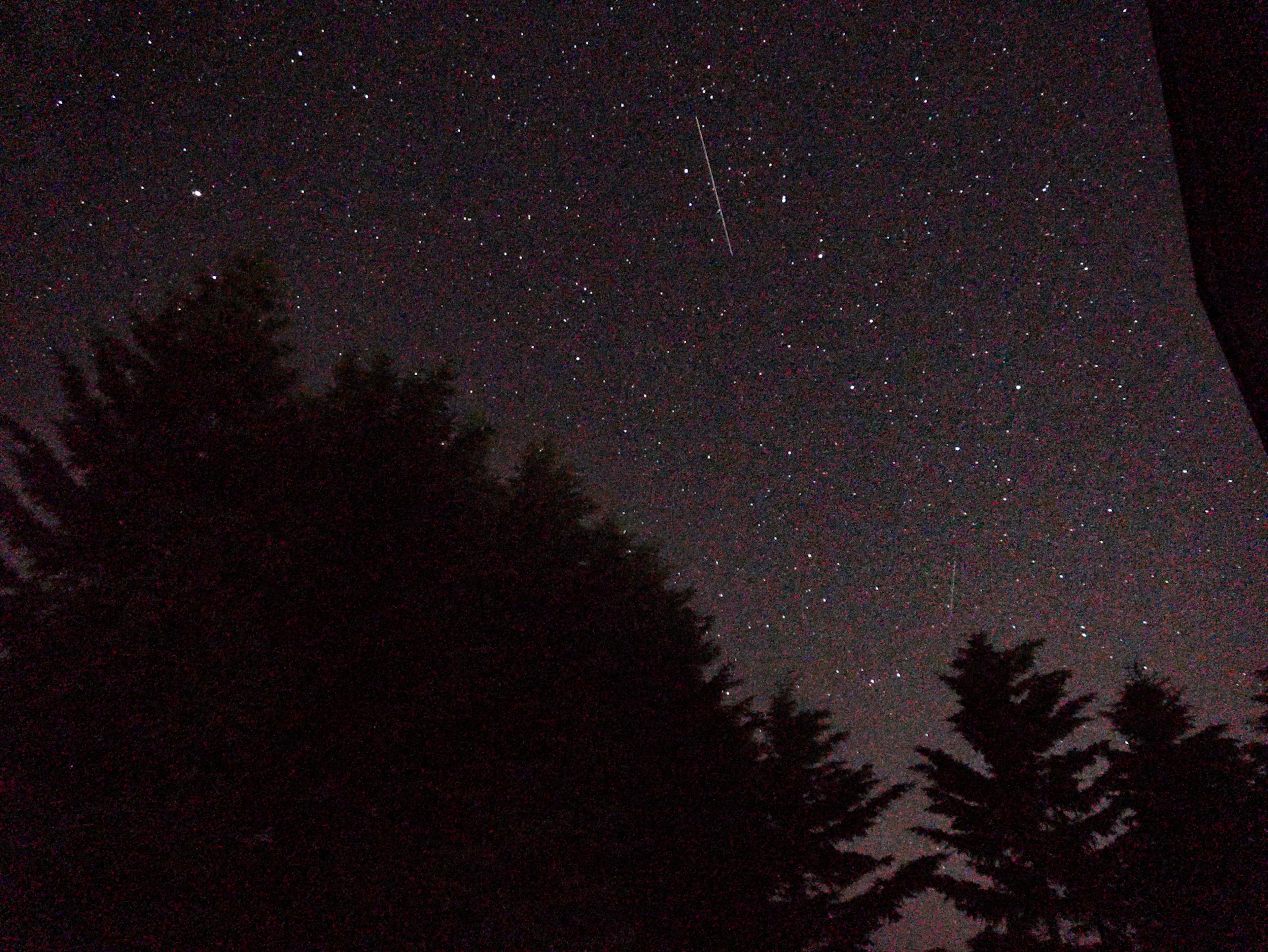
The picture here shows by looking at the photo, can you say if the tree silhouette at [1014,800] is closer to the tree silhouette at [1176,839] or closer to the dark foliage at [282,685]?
the tree silhouette at [1176,839]

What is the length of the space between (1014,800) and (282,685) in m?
17.4

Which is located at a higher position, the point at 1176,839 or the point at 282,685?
the point at 1176,839

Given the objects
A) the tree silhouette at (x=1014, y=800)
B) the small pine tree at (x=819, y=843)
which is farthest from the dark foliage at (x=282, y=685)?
the tree silhouette at (x=1014, y=800)

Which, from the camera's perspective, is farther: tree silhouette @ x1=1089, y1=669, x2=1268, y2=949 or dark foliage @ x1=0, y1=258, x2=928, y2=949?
tree silhouette @ x1=1089, y1=669, x2=1268, y2=949

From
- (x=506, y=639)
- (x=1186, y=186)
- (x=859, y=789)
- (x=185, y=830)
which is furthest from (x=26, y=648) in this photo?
(x=859, y=789)

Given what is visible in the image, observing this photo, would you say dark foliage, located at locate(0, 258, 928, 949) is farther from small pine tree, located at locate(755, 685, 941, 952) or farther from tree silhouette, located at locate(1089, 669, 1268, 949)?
tree silhouette, located at locate(1089, 669, 1268, 949)

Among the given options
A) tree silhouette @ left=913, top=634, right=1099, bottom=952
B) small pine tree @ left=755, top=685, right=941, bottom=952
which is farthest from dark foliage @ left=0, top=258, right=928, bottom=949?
tree silhouette @ left=913, top=634, right=1099, bottom=952

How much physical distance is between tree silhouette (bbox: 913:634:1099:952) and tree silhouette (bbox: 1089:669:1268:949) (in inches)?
36.5

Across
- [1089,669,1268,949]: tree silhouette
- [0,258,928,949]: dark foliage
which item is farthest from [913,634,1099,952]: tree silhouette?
[0,258,928,949]: dark foliage

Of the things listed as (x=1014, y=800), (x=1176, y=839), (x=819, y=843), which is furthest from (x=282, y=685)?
(x=1176, y=839)

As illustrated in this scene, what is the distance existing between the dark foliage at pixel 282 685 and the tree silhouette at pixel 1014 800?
7.91 metres

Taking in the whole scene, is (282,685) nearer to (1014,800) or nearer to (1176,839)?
(1014,800)

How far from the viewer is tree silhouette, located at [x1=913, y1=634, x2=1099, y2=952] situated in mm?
15945

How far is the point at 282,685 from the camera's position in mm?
7531
